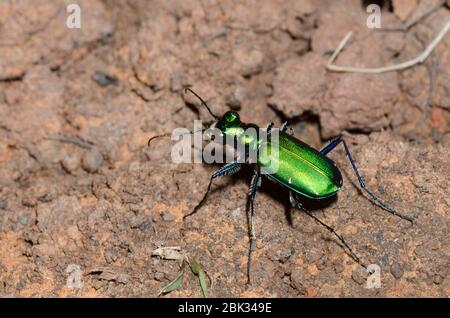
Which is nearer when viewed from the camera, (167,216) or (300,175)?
(300,175)

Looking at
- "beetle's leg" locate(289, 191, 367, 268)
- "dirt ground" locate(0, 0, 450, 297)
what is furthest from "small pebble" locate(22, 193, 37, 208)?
→ "beetle's leg" locate(289, 191, 367, 268)

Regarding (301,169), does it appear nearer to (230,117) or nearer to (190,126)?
(230,117)

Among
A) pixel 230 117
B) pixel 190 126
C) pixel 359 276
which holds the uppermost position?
pixel 230 117

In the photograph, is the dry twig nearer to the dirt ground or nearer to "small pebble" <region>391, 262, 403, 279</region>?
the dirt ground

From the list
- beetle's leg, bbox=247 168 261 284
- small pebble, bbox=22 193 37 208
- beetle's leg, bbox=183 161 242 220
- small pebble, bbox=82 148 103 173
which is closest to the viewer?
beetle's leg, bbox=247 168 261 284

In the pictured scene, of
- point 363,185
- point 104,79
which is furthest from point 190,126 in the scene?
point 363,185
